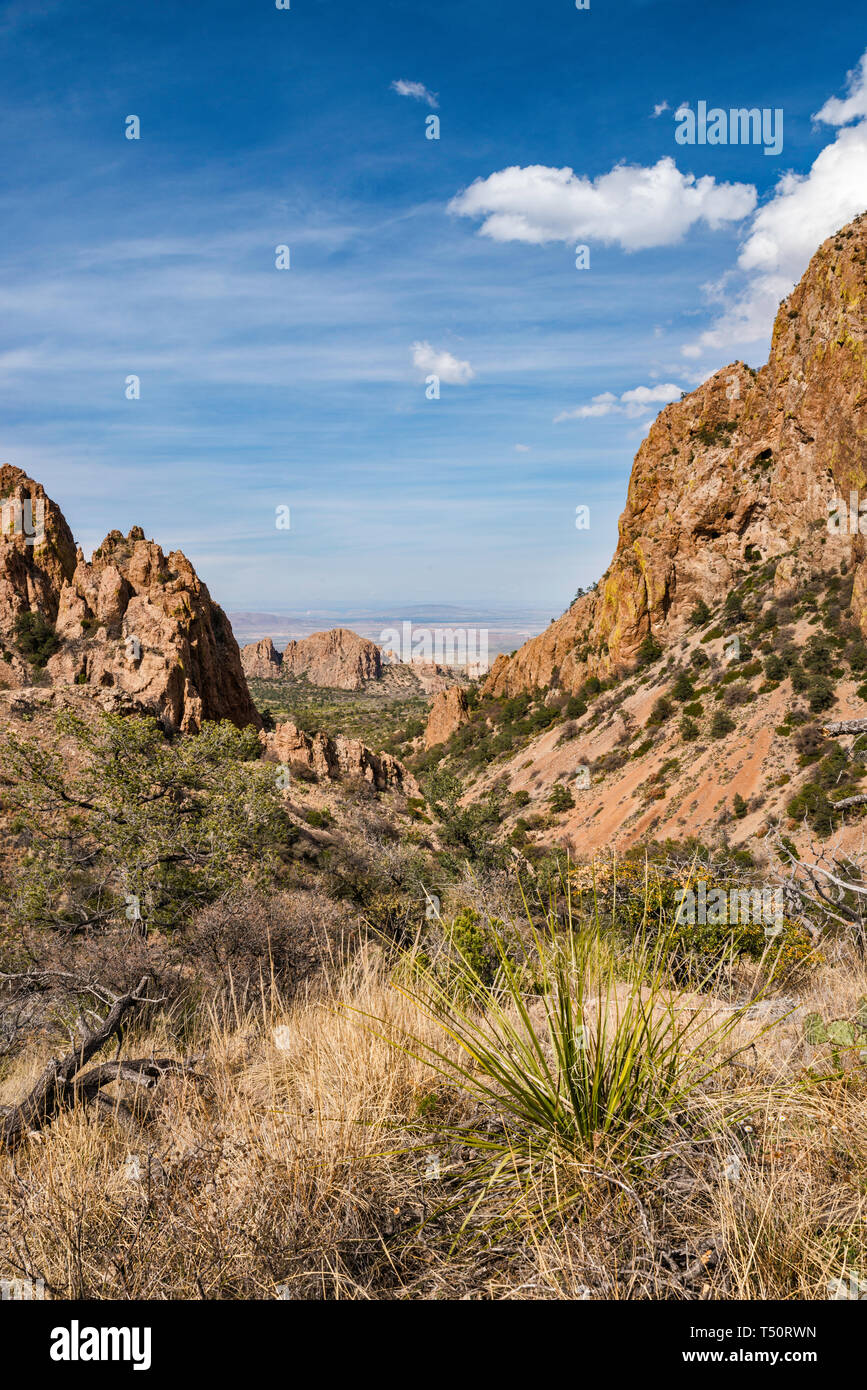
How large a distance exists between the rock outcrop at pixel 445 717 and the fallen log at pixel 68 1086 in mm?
66361

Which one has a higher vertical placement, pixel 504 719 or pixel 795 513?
pixel 795 513

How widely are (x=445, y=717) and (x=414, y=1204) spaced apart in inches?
2726

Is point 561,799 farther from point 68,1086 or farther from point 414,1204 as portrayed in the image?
point 414,1204

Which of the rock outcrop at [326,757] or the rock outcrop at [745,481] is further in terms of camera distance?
the rock outcrop at [745,481]

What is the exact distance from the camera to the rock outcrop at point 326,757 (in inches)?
1309

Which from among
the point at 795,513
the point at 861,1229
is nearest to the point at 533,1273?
the point at 861,1229

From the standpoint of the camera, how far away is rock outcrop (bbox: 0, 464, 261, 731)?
1126 inches

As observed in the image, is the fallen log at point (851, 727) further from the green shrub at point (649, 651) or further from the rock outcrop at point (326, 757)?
the green shrub at point (649, 651)

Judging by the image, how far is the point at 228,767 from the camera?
1206 cm

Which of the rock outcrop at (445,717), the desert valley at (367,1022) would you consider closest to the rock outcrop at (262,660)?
the rock outcrop at (445,717)

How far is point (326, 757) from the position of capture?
3481 centimetres

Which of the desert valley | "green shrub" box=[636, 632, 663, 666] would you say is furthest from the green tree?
"green shrub" box=[636, 632, 663, 666]
